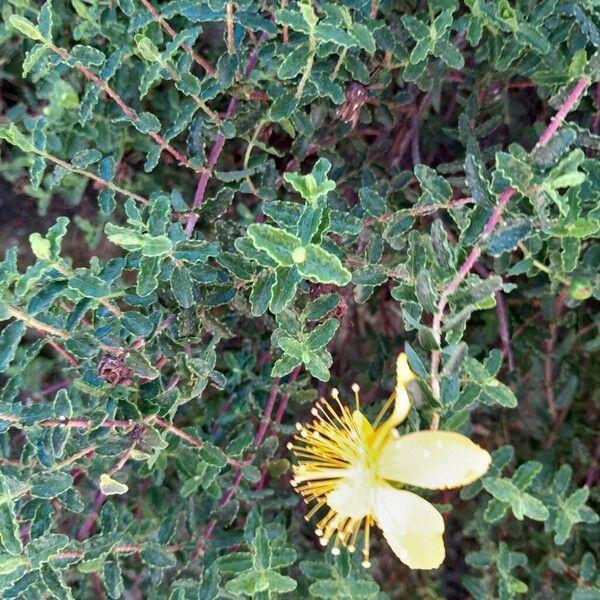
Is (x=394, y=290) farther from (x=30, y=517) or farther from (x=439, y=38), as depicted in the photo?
(x=30, y=517)

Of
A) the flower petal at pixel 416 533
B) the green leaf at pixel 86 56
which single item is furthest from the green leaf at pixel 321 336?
the green leaf at pixel 86 56

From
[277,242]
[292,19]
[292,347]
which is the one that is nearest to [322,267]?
[277,242]

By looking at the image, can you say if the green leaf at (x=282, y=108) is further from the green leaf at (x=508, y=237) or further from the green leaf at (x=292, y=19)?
the green leaf at (x=508, y=237)

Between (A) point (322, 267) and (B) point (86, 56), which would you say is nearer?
(A) point (322, 267)

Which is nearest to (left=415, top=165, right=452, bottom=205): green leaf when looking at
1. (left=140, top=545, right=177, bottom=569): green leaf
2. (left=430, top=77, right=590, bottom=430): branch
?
(left=430, top=77, right=590, bottom=430): branch

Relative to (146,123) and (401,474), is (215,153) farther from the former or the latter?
(401,474)

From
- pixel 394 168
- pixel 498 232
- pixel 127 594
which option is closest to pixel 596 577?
pixel 498 232

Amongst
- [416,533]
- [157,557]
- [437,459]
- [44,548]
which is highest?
[437,459]

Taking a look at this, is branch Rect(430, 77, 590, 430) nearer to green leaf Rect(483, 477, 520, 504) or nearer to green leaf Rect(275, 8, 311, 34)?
green leaf Rect(483, 477, 520, 504)
